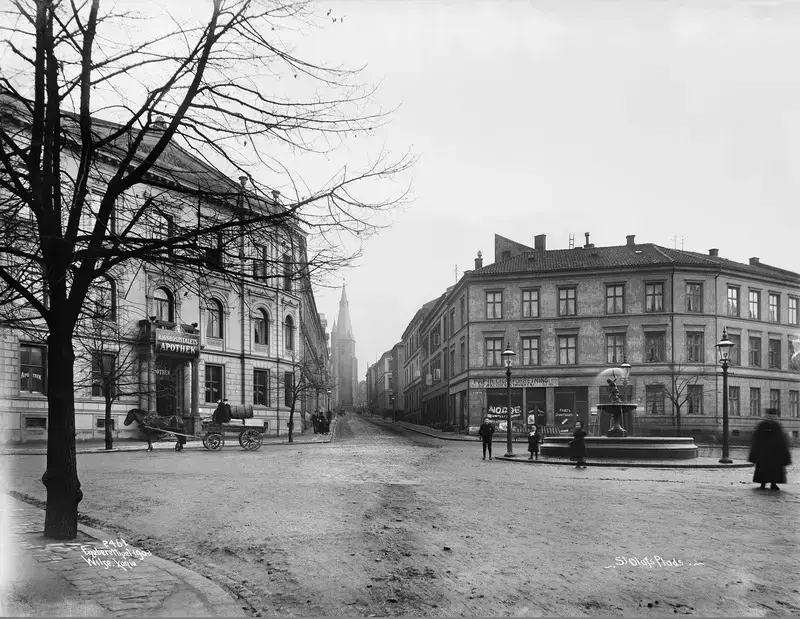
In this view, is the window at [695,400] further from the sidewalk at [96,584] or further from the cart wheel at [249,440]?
the sidewalk at [96,584]

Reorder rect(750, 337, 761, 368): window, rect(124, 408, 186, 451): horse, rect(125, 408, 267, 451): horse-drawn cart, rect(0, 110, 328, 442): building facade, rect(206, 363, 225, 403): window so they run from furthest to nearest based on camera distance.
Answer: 1. rect(750, 337, 761, 368): window
2. rect(206, 363, 225, 403): window
3. rect(125, 408, 267, 451): horse-drawn cart
4. rect(124, 408, 186, 451): horse
5. rect(0, 110, 328, 442): building facade

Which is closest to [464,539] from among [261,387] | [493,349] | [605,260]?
[261,387]

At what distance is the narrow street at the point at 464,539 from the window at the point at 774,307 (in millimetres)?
38396

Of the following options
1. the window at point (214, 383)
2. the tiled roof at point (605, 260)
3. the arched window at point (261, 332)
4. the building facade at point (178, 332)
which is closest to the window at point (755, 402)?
the tiled roof at point (605, 260)

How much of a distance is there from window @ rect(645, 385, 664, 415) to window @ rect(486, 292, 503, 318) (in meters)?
10.9

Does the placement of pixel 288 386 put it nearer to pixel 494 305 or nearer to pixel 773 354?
pixel 494 305

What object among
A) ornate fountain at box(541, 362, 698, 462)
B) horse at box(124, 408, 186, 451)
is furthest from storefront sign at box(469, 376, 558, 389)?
horse at box(124, 408, 186, 451)

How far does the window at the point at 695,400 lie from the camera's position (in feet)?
155

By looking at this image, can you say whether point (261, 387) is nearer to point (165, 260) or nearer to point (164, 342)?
point (164, 342)

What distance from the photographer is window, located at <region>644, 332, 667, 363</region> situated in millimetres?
48406

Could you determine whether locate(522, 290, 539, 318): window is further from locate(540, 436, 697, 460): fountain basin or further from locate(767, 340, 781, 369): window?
locate(540, 436, 697, 460): fountain basin

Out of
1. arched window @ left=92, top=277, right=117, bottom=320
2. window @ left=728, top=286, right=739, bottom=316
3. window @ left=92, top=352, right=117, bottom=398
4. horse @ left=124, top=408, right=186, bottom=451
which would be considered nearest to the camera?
arched window @ left=92, top=277, right=117, bottom=320

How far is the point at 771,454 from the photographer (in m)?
15.2

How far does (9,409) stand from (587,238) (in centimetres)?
4324
